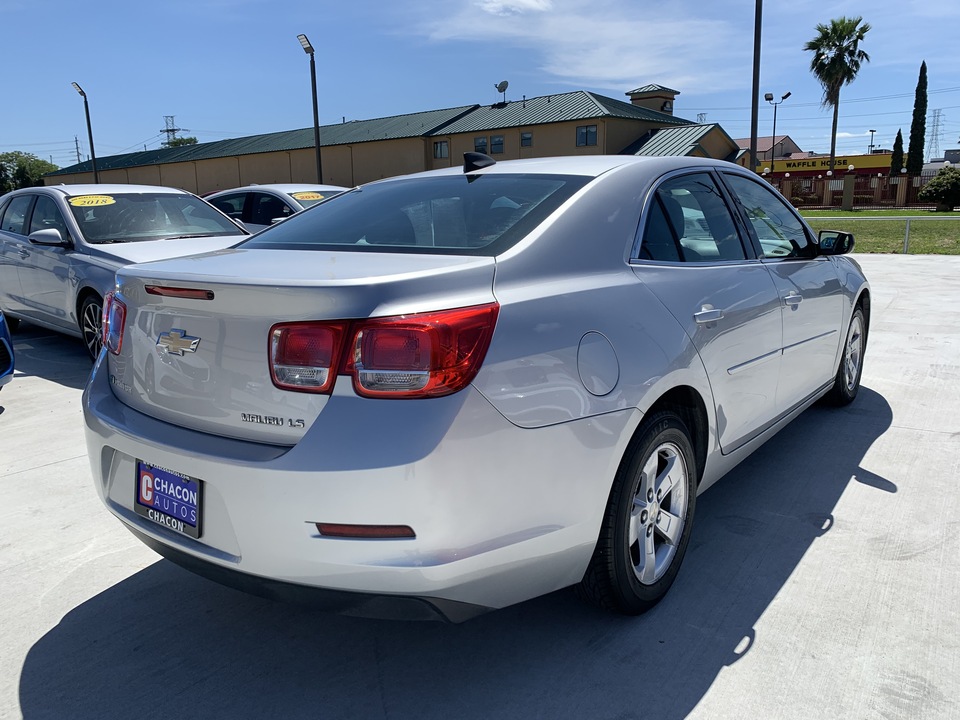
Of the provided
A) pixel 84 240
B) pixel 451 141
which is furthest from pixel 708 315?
pixel 451 141

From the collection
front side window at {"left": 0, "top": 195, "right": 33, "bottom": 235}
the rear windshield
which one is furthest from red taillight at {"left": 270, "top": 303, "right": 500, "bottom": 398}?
front side window at {"left": 0, "top": 195, "right": 33, "bottom": 235}

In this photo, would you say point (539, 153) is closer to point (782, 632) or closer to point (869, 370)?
point (869, 370)

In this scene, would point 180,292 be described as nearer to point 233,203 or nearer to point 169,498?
point 169,498

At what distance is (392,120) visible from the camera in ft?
170

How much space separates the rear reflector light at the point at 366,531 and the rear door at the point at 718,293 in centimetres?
130

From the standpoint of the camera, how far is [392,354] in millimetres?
1991

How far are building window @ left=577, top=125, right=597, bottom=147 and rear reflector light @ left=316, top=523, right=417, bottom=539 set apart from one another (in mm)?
43090

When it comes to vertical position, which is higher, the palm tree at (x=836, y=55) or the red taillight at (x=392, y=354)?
the palm tree at (x=836, y=55)

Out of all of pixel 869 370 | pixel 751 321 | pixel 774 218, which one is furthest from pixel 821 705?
pixel 869 370

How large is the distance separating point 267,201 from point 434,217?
27.3 ft

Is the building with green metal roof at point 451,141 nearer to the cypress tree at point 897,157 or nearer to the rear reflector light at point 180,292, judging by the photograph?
the cypress tree at point 897,157

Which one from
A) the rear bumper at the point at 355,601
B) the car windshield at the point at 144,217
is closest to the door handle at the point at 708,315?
the rear bumper at the point at 355,601

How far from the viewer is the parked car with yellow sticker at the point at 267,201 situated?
10266 mm

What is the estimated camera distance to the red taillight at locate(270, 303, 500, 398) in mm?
1980
